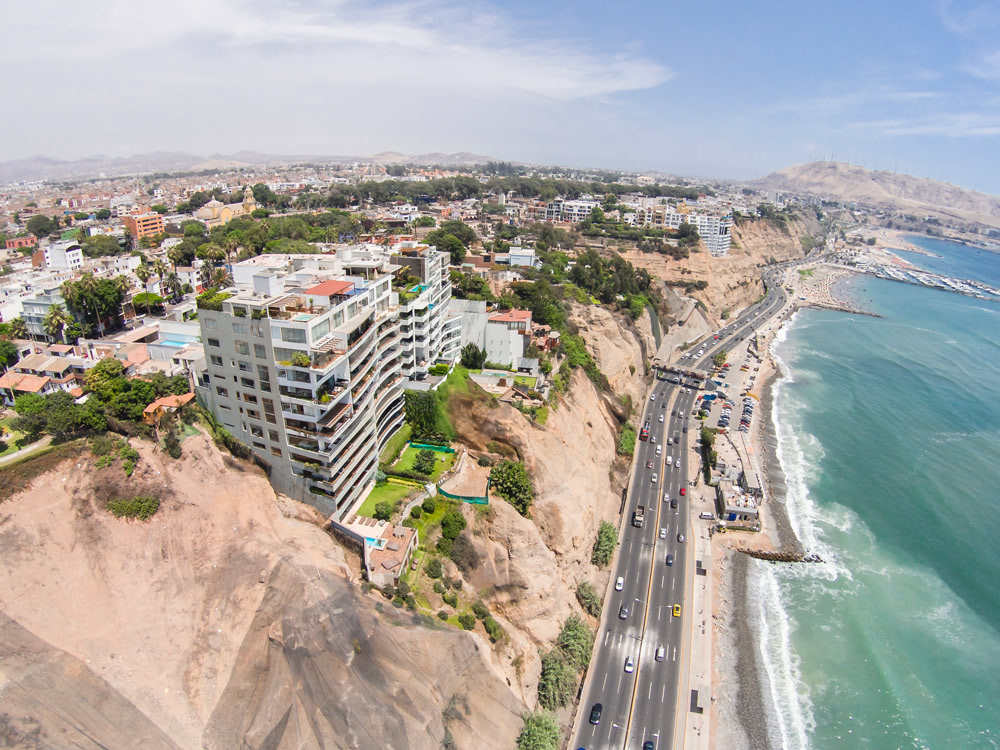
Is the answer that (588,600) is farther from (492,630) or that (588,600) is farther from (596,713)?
(492,630)

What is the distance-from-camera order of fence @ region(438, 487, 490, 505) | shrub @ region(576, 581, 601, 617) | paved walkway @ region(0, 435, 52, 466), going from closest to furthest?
paved walkway @ region(0, 435, 52, 466), fence @ region(438, 487, 490, 505), shrub @ region(576, 581, 601, 617)

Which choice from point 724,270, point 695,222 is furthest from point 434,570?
point 695,222

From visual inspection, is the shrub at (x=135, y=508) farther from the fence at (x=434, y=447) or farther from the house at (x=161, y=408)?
the fence at (x=434, y=447)

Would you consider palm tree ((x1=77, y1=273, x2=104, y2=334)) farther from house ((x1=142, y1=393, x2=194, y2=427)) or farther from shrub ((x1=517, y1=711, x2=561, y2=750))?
shrub ((x1=517, y1=711, x2=561, y2=750))

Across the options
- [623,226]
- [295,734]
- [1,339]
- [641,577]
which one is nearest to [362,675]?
[295,734]

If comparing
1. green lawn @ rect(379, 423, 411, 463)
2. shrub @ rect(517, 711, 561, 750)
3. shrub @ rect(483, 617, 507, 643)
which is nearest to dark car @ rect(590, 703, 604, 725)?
shrub @ rect(517, 711, 561, 750)
